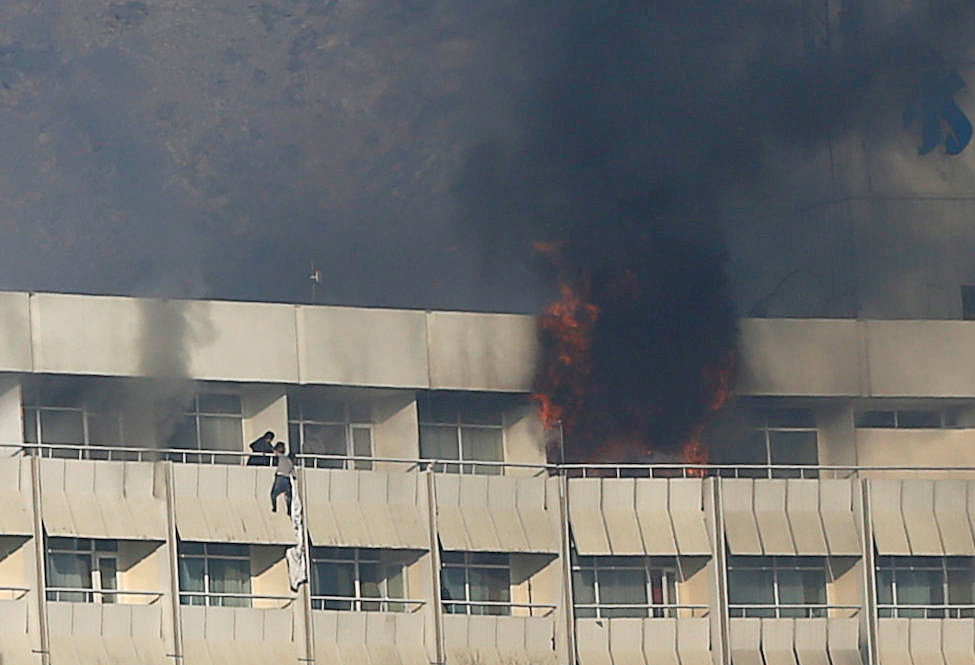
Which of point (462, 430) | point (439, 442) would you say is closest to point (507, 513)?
point (439, 442)

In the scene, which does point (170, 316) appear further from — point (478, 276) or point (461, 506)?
point (478, 276)

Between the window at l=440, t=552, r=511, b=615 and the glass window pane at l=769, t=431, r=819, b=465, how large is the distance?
9.36m

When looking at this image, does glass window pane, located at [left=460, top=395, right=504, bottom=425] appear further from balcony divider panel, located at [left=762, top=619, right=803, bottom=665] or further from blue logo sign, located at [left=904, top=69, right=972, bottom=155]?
blue logo sign, located at [left=904, top=69, right=972, bottom=155]

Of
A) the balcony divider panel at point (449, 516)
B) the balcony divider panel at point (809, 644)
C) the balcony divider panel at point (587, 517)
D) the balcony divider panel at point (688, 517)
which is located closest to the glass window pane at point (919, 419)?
the balcony divider panel at point (809, 644)

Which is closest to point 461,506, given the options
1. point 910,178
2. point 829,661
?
point 829,661

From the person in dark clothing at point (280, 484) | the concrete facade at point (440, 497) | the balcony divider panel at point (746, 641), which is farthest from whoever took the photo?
the balcony divider panel at point (746, 641)

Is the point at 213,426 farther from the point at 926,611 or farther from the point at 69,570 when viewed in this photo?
the point at 926,611

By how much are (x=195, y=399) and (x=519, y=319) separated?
408 inches

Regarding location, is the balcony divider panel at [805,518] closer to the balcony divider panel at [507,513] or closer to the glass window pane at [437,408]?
the balcony divider panel at [507,513]

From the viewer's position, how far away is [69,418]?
5906cm

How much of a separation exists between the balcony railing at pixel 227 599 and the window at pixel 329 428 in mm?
4348

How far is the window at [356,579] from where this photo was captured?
6081cm

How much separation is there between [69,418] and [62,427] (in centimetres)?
29

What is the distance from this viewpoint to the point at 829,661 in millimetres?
64938
